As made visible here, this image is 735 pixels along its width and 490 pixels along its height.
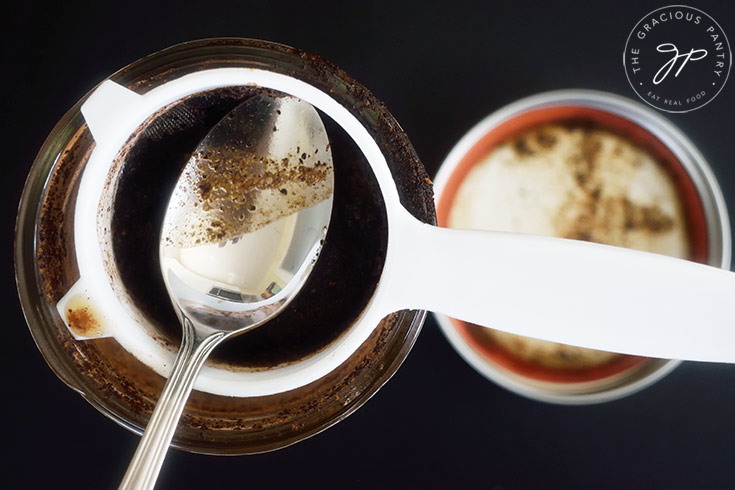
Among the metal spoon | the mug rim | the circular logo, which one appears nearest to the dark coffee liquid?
the metal spoon

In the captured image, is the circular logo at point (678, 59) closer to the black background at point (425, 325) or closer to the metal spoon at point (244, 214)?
the black background at point (425, 325)

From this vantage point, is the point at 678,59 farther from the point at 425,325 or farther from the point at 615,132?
the point at 425,325

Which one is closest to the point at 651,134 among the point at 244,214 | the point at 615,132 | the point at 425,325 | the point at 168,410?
the point at 615,132

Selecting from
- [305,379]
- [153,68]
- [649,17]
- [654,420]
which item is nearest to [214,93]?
[153,68]

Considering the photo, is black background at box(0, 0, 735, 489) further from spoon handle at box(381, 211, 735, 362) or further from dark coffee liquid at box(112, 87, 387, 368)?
spoon handle at box(381, 211, 735, 362)

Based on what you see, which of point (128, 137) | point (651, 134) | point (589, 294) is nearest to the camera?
point (589, 294)

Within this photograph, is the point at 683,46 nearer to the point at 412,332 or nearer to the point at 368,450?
the point at 412,332
